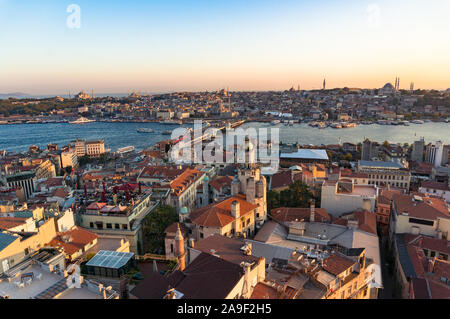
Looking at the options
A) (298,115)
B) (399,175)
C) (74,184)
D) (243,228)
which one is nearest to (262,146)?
(399,175)

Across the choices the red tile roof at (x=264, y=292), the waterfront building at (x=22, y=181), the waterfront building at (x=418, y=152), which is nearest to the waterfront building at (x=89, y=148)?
the waterfront building at (x=22, y=181)

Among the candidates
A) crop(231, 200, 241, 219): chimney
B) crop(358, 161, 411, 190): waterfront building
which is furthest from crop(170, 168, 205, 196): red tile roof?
crop(358, 161, 411, 190): waterfront building

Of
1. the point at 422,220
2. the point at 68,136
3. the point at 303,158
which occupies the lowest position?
the point at 68,136

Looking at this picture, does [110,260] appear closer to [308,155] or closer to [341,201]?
[341,201]

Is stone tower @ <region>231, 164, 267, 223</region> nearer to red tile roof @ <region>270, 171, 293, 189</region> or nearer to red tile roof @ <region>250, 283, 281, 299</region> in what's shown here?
red tile roof @ <region>270, 171, 293, 189</region>

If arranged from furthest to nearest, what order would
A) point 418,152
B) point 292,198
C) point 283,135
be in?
point 283,135 < point 418,152 < point 292,198

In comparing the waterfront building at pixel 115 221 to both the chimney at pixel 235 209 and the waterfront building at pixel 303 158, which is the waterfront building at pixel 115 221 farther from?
the waterfront building at pixel 303 158

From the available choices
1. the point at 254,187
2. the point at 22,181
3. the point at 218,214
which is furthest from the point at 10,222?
the point at 22,181
